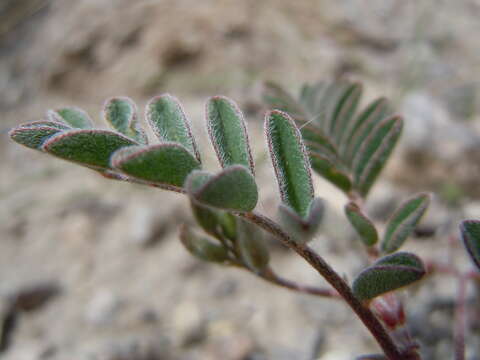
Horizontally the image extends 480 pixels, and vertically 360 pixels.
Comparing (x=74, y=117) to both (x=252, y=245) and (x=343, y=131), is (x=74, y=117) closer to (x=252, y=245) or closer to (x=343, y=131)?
(x=252, y=245)

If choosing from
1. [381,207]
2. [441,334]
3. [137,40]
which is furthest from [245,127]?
[137,40]

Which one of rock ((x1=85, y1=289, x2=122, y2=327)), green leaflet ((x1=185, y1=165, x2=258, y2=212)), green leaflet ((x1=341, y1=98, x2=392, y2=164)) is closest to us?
green leaflet ((x1=185, y1=165, x2=258, y2=212))

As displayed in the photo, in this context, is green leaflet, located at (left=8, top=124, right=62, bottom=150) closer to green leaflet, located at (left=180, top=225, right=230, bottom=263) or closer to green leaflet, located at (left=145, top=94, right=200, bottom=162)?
green leaflet, located at (left=145, top=94, right=200, bottom=162)

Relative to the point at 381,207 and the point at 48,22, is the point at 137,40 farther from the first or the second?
the point at 381,207

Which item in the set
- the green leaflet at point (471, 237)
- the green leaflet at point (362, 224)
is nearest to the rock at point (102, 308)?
the green leaflet at point (362, 224)

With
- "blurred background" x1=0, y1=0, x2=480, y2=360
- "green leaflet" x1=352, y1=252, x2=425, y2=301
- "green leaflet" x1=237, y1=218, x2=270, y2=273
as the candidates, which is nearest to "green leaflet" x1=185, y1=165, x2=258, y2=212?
"green leaflet" x1=352, y1=252, x2=425, y2=301
